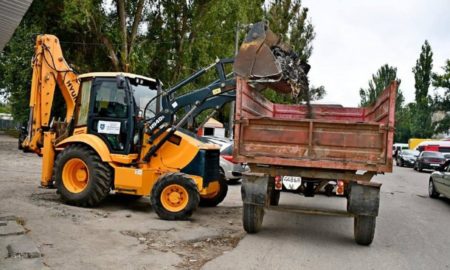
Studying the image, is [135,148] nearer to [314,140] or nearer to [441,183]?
[314,140]

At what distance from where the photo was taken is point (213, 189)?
10.8 m

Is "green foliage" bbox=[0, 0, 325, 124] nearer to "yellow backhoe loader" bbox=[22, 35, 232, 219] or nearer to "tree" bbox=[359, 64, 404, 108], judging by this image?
"yellow backhoe loader" bbox=[22, 35, 232, 219]

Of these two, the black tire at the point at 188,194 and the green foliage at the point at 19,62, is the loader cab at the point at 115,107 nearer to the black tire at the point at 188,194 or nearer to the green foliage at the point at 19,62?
the black tire at the point at 188,194

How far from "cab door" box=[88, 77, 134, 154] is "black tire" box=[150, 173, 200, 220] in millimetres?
1298

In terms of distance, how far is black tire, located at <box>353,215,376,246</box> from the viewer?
7.81 meters

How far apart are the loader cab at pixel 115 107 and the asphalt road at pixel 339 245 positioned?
330 cm

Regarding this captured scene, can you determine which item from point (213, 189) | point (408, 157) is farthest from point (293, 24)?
point (213, 189)

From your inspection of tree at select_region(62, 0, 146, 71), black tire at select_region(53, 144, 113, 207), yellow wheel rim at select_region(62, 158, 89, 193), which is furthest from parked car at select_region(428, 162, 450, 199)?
tree at select_region(62, 0, 146, 71)

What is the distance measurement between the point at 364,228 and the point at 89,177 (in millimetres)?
5375

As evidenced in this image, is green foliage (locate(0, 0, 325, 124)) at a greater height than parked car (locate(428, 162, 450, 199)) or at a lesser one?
greater

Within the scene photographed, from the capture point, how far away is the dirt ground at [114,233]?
21.2ft

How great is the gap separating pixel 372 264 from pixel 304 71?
4296 mm

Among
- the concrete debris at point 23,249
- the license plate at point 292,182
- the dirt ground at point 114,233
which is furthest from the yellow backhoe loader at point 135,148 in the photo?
the concrete debris at point 23,249

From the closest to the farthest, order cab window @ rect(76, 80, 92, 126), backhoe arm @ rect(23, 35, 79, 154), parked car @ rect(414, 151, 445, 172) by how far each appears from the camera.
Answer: cab window @ rect(76, 80, 92, 126) → backhoe arm @ rect(23, 35, 79, 154) → parked car @ rect(414, 151, 445, 172)
